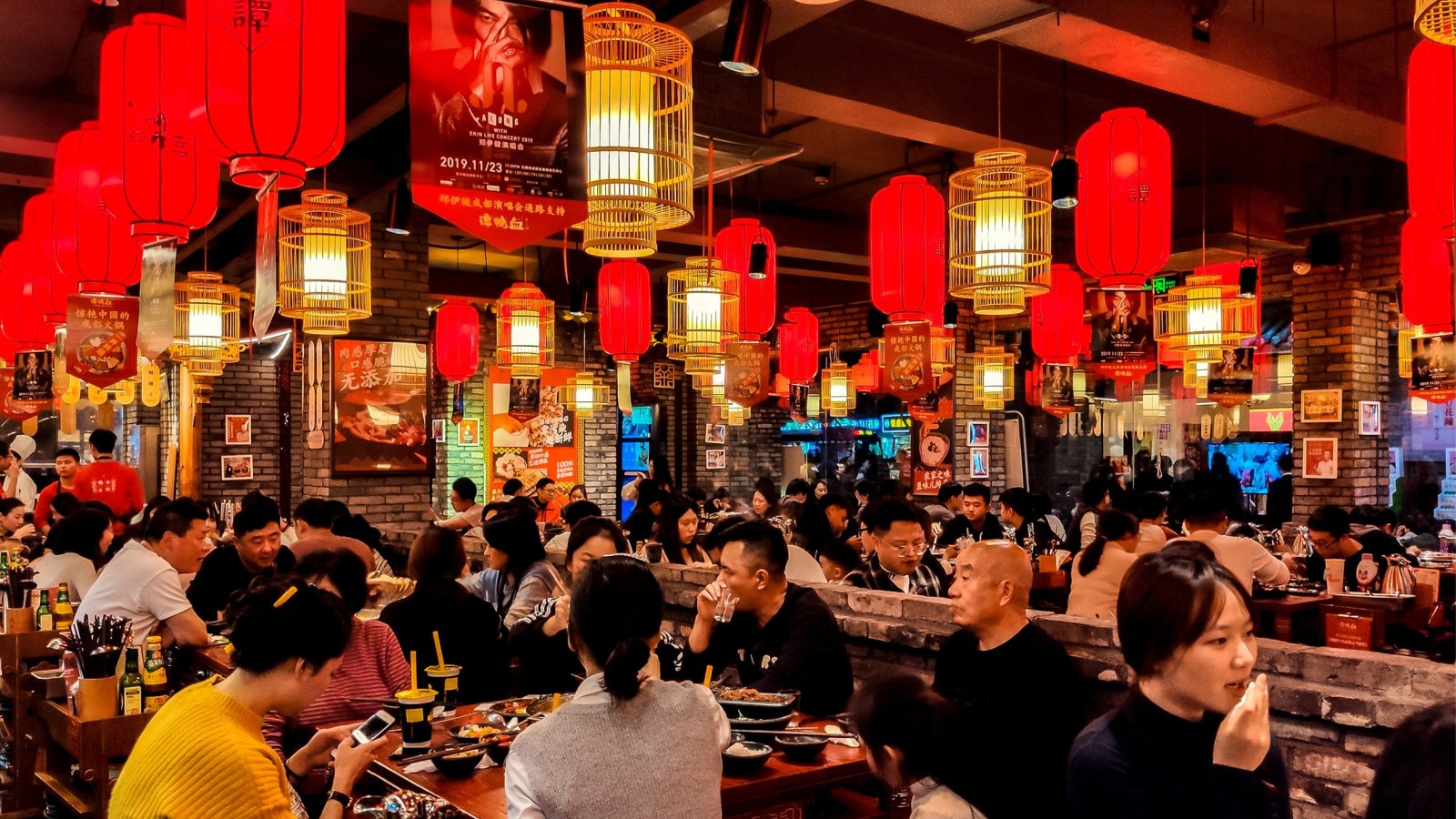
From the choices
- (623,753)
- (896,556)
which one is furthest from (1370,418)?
(623,753)

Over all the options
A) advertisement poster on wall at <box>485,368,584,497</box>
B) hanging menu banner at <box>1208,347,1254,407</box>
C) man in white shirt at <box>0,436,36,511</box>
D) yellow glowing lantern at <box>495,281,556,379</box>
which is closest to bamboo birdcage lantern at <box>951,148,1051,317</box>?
yellow glowing lantern at <box>495,281,556,379</box>

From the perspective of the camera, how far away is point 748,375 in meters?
9.80

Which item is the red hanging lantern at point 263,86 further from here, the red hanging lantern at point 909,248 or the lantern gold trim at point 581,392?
the lantern gold trim at point 581,392

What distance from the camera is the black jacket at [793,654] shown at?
3.88 m

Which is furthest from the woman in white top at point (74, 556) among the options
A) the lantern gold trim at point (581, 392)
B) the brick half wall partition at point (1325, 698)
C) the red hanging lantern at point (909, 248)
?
the lantern gold trim at point (581, 392)

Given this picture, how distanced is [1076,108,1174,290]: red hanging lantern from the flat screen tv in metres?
10.9

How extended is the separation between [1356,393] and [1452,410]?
8.49 feet

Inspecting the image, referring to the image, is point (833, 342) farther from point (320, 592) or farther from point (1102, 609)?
point (320, 592)

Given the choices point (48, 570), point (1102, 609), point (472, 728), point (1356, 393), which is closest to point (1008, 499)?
point (1102, 609)

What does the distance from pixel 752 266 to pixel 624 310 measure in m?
1.03

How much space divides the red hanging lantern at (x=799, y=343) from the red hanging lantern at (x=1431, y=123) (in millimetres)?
7150

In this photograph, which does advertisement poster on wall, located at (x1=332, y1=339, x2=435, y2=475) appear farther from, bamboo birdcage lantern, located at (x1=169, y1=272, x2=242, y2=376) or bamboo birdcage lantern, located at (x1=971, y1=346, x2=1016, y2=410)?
bamboo birdcage lantern, located at (x1=971, y1=346, x2=1016, y2=410)

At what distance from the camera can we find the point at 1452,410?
38.7 ft

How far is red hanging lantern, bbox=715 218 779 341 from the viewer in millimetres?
7426
